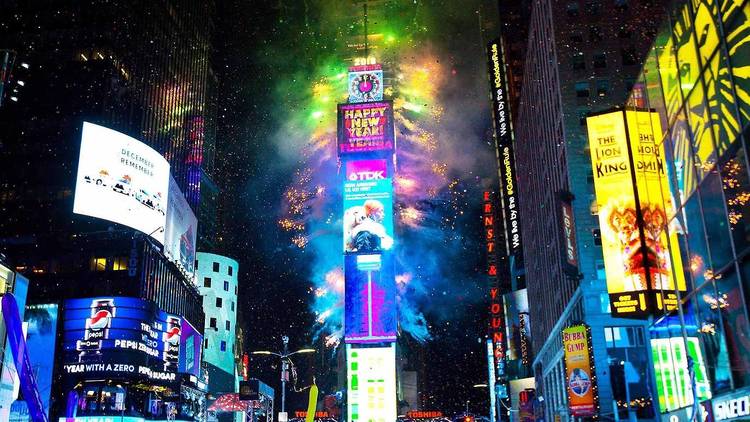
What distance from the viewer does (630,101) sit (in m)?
28.5

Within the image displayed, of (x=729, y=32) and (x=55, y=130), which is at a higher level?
(x=55, y=130)

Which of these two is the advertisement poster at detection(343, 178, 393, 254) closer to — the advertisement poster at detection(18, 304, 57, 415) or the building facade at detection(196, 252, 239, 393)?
the building facade at detection(196, 252, 239, 393)

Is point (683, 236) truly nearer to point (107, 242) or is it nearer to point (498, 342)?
point (107, 242)

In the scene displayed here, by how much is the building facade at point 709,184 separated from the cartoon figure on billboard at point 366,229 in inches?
2678

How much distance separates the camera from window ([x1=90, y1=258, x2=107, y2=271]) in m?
55.4

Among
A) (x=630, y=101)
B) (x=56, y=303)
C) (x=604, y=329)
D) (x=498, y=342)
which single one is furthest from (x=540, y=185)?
(x=56, y=303)

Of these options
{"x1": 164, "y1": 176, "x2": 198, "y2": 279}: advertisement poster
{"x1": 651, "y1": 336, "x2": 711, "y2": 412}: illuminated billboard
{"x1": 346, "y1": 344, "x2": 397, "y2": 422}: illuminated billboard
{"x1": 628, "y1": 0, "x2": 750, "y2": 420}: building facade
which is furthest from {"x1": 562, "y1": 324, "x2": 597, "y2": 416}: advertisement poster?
{"x1": 346, "y1": 344, "x2": 397, "y2": 422}: illuminated billboard

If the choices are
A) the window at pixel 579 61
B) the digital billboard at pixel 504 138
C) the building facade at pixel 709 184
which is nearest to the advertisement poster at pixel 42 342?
the building facade at pixel 709 184

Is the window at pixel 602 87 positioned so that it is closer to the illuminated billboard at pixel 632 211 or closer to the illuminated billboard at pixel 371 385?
the illuminated billboard at pixel 632 211

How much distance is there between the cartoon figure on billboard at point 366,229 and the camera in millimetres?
90219

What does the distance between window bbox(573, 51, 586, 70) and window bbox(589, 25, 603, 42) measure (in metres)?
2.00

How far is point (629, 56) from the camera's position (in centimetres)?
5781

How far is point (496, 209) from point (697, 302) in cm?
9534

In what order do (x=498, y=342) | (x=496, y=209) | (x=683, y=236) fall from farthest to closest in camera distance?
(x=496, y=209), (x=498, y=342), (x=683, y=236)
